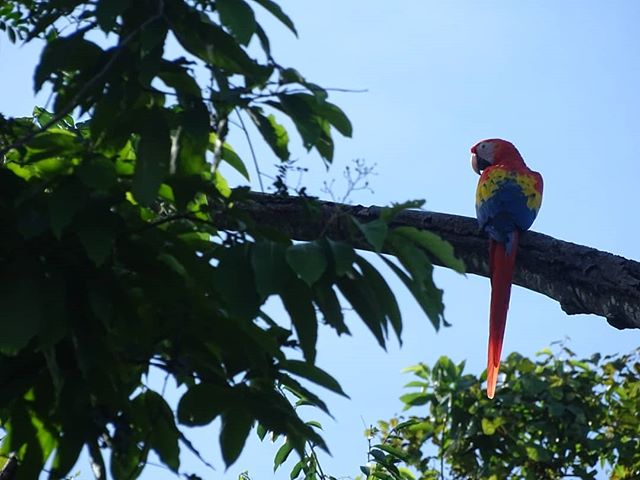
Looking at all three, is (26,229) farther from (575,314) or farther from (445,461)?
(445,461)

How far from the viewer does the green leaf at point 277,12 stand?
4.73ft

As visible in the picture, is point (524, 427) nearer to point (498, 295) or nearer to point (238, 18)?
point (498, 295)

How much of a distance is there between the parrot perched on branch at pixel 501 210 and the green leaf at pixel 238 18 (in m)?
1.84

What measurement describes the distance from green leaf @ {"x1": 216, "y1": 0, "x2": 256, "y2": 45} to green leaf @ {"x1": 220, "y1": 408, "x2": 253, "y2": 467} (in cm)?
51

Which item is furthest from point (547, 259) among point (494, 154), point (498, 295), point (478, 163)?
point (478, 163)

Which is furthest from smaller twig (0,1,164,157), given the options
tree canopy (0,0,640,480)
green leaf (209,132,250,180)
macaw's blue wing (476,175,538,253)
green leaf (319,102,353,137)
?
macaw's blue wing (476,175,538,253)

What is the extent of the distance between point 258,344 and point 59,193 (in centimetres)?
32

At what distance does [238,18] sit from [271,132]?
193 mm

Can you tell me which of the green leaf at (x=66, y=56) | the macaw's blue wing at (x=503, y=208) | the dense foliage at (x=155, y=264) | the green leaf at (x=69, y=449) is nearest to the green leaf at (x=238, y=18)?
the dense foliage at (x=155, y=264)

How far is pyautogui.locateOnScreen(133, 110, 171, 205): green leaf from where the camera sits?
1.31 meters

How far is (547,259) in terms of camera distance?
3.00 m

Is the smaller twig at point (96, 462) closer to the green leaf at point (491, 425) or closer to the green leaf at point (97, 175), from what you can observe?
the green leaf at point (97, 175)

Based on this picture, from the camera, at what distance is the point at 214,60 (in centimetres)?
142

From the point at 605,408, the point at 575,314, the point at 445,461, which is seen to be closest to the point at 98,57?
the point at 575,314
